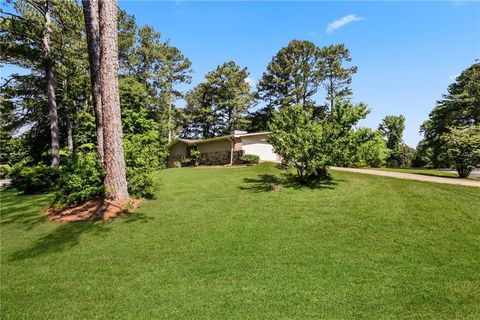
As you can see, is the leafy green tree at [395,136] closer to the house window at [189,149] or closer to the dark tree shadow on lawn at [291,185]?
the house window at [189,149]

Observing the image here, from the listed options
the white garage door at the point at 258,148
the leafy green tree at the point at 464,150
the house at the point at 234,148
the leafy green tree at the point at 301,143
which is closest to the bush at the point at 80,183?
the leafy green tree at the point at 301,143

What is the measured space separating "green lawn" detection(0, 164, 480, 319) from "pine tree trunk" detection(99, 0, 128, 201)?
120cm

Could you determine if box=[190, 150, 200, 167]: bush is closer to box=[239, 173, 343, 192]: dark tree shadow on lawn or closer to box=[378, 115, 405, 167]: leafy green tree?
box=[239, 173, 343, 192]: dark tree shadow on lawn

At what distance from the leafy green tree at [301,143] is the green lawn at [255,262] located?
2552 mm

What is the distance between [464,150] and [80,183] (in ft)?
53.2

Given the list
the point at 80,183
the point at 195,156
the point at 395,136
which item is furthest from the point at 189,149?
the point at 395,136

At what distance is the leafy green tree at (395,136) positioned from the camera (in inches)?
1519

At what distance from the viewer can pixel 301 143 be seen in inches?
424

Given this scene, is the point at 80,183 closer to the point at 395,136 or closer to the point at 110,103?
the point at 110,103

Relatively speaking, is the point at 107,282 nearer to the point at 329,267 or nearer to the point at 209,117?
the point at 329,267

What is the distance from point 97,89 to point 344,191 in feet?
28.4

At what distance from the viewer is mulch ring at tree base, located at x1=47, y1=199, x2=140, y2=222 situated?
739 cm

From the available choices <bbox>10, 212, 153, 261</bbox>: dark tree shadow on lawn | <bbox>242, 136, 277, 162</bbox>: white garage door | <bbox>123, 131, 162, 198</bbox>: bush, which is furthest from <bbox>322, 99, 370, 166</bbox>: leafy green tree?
<bbox>242, 136, 277, 162</bbox>: white garage door

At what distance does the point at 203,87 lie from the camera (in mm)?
38375
